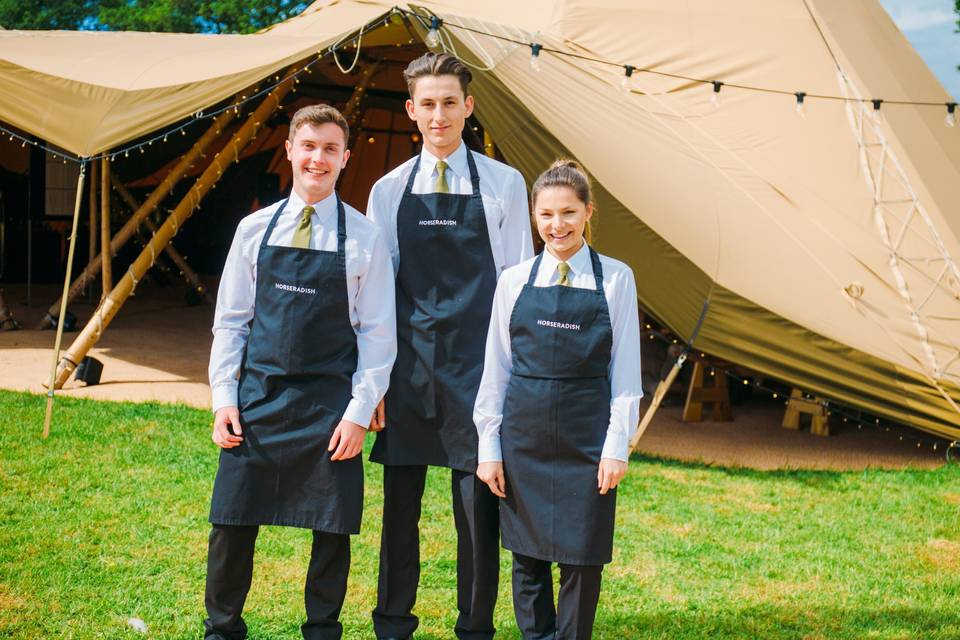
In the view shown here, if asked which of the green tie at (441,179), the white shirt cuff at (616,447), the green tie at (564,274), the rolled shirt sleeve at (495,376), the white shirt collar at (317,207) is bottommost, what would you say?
the white shirt cuff at (616,447)

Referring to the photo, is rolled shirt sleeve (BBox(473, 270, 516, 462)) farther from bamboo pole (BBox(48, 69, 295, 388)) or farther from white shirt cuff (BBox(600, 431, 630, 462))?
bamboo pole (BBox(48, 69, 295, 388))

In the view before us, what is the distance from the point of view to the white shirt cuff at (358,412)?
8.93 feet

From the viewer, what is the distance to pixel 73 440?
5.19 metres

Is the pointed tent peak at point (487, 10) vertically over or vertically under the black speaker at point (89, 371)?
over

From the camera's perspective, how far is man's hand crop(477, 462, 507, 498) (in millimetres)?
2727

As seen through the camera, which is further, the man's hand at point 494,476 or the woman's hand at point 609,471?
the man's hand at point 494,476

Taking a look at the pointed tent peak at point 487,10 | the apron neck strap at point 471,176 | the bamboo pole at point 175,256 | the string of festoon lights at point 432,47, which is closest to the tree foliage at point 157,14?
the bamboo pole at point 175,256

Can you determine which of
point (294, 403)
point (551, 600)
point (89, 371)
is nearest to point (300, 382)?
point (294, 403)

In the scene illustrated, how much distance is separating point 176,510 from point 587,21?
4615mm

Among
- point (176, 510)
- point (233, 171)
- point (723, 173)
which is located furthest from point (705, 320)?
point (233, 171)

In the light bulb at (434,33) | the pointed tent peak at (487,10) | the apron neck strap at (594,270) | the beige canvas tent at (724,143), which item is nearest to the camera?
the apron neck strap at (594,270)

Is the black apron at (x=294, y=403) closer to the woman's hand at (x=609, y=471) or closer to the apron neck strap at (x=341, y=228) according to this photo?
the apron neck strap at (x=341, y=228)

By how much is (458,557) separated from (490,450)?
397 millimetres

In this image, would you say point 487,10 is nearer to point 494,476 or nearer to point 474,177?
point 474,177
